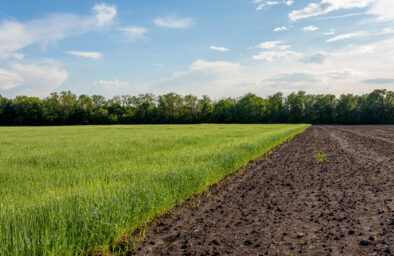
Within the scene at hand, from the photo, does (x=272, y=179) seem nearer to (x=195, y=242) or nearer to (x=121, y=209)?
(x=195, y=242)

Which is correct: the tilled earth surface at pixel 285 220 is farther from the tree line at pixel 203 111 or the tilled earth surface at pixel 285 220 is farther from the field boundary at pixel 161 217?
the tree line at pixel 203 111

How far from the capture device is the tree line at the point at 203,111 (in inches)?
→ 4092

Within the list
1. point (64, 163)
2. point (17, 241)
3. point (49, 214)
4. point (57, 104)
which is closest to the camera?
point (17, 241)

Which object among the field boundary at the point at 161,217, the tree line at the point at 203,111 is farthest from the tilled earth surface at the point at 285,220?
the tree line at the point at 203,111

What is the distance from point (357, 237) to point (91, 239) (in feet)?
16.8

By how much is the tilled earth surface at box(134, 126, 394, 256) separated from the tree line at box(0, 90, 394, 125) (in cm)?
10375

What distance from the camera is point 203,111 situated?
389ft

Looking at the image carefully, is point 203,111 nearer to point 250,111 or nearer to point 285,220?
point 250,111

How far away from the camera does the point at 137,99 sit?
13788 cm

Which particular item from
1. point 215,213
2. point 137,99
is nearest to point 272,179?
point 215,213

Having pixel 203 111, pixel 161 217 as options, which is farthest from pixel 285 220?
pixel 203 111

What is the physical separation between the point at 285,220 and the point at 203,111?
372 feet

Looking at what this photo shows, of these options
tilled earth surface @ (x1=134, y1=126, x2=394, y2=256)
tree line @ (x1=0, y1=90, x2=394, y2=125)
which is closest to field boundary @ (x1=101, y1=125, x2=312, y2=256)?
tilled earth surface @ (x1=134, y1=126, x2=394, y2=256)

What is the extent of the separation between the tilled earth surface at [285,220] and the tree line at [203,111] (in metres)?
104
